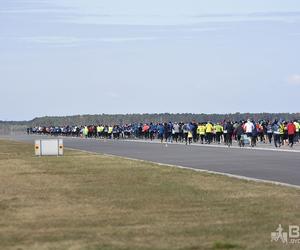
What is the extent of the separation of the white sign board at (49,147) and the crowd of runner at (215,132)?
40.2 feet

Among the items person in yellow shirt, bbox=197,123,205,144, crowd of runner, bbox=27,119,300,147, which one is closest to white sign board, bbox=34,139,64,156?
crowd of runner, bbox=27,119,300,147

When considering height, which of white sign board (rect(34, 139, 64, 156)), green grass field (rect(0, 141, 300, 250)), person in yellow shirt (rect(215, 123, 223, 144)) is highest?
person in yellow shirt (rect(215, 123, 223, 144))

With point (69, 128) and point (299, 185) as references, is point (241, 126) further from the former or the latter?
→ point (69, 128)

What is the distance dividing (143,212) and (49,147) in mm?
24995

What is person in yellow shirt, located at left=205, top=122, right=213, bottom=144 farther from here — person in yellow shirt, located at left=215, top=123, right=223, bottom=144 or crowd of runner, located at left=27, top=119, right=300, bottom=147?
person in yellow shirt, located at left=215, top=123, right=223, bottom=144

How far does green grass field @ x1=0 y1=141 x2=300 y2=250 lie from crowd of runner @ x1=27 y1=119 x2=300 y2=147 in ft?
84.1

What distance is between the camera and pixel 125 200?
53.5 feet

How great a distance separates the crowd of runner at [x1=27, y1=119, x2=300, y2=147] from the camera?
157ft

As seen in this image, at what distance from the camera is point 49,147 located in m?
38.8

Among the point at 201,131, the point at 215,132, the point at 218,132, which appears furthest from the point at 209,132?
the point at 215,132

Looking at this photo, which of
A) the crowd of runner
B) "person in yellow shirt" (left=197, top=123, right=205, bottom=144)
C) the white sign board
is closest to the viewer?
the white sign board

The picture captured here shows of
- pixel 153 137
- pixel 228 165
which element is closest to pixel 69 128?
pixel 153 137

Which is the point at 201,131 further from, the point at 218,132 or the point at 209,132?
the point at 218,132

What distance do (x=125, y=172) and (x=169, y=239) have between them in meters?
13.4
